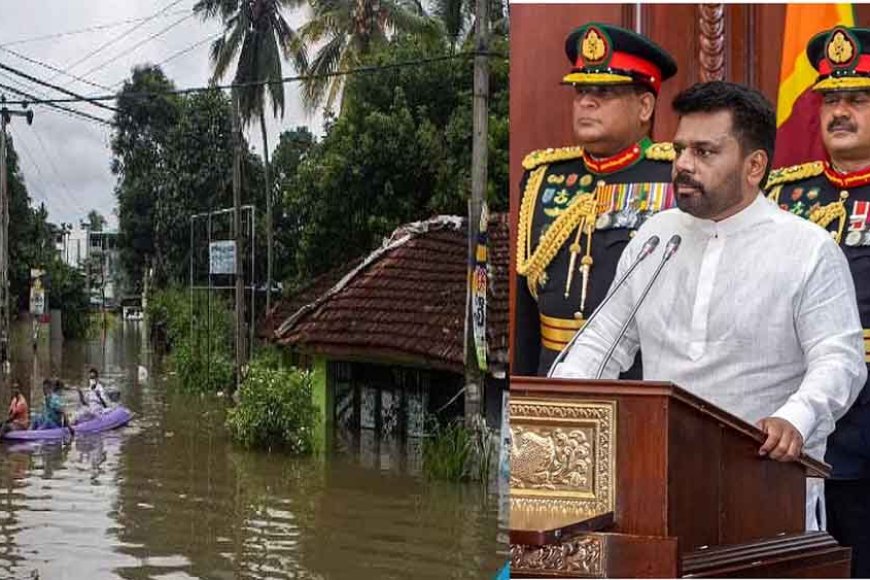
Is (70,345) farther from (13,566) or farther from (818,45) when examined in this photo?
(818,45)

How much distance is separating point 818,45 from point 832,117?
0.13 m

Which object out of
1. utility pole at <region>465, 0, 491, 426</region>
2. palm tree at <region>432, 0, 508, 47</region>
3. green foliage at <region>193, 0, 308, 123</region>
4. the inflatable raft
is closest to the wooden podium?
utility pole at <region>465, 0, 491, 426</region>

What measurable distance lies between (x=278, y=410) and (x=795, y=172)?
7587mm

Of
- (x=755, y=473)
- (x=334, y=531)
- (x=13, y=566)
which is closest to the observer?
(x=755, y=473)

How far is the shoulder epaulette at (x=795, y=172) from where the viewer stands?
2.16 m

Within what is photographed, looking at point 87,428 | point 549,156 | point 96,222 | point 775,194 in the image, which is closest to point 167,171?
point 96,222

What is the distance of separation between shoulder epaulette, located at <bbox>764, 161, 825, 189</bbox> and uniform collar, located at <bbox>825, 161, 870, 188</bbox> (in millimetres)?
14

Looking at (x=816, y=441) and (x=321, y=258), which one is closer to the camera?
(x=816, y=441)

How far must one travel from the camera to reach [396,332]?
25.2ft

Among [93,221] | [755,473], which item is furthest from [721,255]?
[93,221]

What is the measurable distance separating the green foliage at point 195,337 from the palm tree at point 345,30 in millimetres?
1896

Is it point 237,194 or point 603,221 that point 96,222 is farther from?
point 603,221

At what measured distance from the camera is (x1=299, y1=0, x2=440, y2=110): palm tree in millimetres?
9312

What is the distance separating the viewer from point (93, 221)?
727 centimetres
